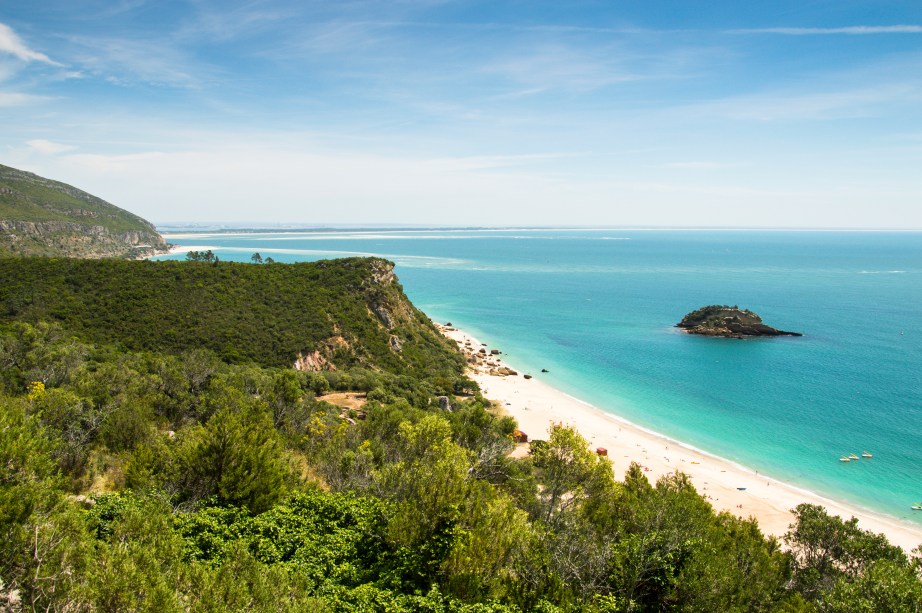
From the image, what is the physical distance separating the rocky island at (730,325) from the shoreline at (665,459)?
46093 mm

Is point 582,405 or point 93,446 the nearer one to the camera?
point 93,446

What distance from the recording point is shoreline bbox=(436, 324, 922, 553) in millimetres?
35781

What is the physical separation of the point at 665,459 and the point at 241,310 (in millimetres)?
50848

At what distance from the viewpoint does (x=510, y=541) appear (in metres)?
15.9

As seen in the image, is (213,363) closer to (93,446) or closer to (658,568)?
(93,446)

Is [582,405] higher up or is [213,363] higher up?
[213,363]

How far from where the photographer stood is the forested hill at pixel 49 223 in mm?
125562

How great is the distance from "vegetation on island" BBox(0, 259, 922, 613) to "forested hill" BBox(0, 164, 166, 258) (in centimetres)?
11415

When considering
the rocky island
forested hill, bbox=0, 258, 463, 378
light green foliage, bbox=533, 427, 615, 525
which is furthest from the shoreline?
the rocky island

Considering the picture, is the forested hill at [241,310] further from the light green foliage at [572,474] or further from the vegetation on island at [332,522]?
the light green foliage at [572,474]

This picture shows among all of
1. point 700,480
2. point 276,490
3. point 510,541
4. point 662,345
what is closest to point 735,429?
point 700,480

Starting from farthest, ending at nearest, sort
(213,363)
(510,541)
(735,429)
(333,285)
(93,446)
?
1. (333,285)
2. (735,429)
3. (213,363)
4. (93,446)
5. (510,541)

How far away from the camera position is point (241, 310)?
61375mm

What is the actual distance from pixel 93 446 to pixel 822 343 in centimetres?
9951
